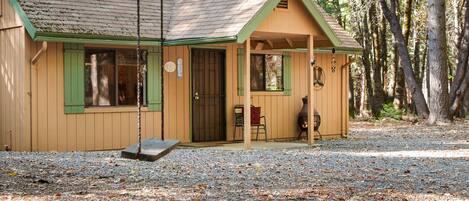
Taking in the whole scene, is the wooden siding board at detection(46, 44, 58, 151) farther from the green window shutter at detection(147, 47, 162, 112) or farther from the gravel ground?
the green window shutter at detection(147, 47, 162, 112)

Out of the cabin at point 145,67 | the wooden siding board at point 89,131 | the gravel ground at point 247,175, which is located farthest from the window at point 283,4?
the wooden siding board at point 89,131

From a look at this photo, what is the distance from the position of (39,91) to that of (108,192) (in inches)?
260

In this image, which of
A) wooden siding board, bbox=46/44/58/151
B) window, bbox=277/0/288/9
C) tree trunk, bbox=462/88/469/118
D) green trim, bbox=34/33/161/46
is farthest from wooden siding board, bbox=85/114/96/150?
tree trunk, bbox=462/88/469/118

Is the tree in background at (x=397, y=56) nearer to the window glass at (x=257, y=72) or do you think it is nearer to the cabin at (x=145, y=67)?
the cabin at (x=145, y=67)

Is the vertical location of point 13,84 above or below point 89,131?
above

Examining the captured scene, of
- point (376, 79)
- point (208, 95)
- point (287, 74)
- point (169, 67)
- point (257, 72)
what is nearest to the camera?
point (169, 67)

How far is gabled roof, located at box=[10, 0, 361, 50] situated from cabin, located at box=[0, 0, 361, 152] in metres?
0.03

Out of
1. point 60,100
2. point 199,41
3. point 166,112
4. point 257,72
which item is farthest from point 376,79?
point 60,100

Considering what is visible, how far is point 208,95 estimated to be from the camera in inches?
674

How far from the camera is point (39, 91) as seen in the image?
1460 centimetres

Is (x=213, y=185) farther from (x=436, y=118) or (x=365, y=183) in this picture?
(x=436, y=118)

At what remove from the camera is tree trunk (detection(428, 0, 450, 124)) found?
23797 millimetres

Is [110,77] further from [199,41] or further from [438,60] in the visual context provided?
[438,60]

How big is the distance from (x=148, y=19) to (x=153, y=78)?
137cm
